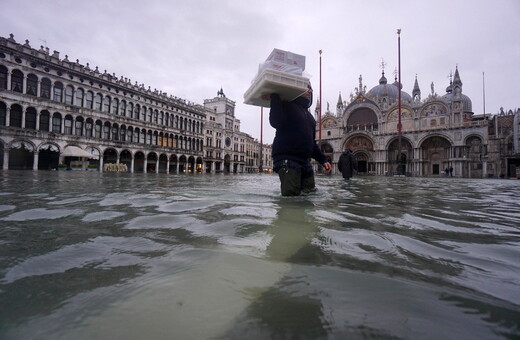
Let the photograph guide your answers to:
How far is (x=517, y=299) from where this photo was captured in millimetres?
822

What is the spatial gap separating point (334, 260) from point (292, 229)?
578 millimetres

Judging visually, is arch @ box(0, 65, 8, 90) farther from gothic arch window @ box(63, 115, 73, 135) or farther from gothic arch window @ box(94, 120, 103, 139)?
gothic arch window @ box(94, 120, 103, 139)

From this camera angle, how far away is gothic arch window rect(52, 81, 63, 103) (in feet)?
87.1

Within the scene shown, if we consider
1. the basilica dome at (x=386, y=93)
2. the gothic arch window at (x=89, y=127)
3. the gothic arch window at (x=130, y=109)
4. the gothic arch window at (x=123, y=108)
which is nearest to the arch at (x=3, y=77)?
the gothic arch window at (x=89, y=127)

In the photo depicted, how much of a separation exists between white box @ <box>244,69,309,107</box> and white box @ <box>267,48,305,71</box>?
20cm

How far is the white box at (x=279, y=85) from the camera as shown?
332 cm

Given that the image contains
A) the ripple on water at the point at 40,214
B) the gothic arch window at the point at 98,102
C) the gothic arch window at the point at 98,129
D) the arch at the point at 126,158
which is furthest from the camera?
the arch at the point at 126,158

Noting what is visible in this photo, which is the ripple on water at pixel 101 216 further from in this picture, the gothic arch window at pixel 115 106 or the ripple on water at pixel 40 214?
the gothic arch window at pixel 115 106

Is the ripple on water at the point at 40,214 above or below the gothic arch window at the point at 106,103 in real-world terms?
below

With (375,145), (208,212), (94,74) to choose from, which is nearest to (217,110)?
(94,74)

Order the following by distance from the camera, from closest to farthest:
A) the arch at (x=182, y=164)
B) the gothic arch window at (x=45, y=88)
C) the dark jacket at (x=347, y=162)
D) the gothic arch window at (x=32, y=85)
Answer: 1. the dark jacket at (x=347, y=162)
2. the gothic arch window at (x=32, y=85)
3. the gothic arch window at (x=45, y=88)
4. the arch at (x=182, y=164)

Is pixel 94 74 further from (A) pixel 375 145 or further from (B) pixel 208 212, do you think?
(A) pixel 375 145

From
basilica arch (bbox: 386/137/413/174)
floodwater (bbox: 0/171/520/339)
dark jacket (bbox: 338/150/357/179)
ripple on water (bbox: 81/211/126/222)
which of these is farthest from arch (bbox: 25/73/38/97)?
basilica arch (bbox: 386/137/413/174)

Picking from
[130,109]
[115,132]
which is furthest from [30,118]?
[130,109]
